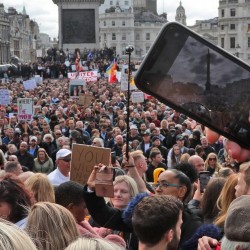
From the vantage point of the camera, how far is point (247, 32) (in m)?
102

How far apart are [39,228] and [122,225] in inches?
51.2

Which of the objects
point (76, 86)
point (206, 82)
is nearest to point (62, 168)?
point (206, 82)

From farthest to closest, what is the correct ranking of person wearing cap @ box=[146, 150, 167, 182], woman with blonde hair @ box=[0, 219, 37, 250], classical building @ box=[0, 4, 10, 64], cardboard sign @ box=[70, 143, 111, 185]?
1. classical building @ box=[0, 4, 10, 64]
2. person wearing cap @ box=[146, 150, 167, 182]
3. cardboard sign @ box=[70, 143, 111, 185]
4. woman with blonde hair @ box=[0, 219, 37, 250]

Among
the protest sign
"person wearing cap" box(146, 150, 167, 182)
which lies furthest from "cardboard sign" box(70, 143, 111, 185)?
the protest sign

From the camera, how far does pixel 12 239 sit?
2252 mm

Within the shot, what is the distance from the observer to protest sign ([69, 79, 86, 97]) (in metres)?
28.7

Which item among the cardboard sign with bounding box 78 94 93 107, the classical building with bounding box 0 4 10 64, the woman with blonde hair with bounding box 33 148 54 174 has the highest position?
the classical building with bounding box 0 4 10 64

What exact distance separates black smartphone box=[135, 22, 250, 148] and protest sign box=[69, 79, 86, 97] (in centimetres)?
2535

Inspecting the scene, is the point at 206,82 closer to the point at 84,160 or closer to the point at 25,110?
the point at 84,160

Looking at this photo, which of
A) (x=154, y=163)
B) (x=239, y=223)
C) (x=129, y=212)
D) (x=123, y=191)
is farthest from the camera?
(x=154, y=163)

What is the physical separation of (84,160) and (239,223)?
486 centimetres

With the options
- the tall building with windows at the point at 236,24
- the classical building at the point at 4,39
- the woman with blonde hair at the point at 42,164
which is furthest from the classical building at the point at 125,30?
the woman with blonde hair at the point at 42,164

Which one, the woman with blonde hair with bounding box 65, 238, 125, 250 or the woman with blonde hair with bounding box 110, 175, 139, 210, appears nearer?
the woman with blonde hair with bounding box 65, 238, 125, 250

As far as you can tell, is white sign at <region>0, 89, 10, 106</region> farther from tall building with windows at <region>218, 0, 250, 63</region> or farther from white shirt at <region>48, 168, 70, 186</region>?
tall building with windows at <region>218, 0, 250, 63</region>
